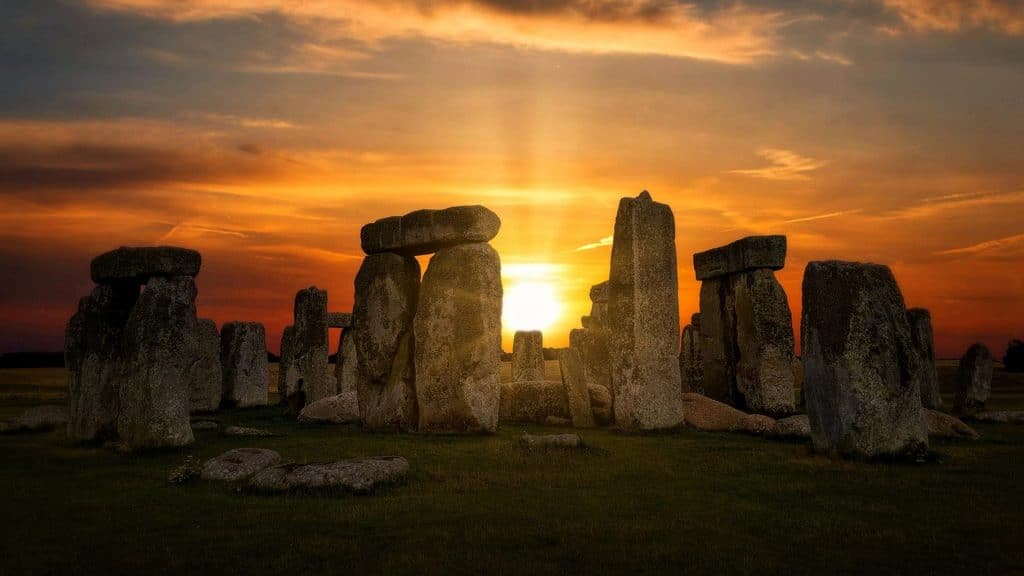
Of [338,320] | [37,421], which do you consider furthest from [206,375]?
[338,320]

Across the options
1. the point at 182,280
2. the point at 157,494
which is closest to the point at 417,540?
the point at 157,494

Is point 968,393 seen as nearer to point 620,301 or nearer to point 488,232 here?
point 620,301

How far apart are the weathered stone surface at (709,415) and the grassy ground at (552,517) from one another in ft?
10.9

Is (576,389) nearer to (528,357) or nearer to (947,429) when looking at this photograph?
A: (947,429)

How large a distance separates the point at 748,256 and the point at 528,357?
9.39m

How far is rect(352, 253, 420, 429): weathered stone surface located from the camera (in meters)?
16.9

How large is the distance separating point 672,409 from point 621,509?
25.0 ft

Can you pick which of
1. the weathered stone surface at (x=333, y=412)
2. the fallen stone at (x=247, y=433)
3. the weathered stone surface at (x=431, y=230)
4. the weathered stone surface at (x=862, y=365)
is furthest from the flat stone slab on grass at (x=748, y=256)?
the fallen stone at (x=247, y=433)

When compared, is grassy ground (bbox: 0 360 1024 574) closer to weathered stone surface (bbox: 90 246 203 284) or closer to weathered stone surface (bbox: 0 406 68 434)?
weathered stone surface (bbox: 90 246 203 284)

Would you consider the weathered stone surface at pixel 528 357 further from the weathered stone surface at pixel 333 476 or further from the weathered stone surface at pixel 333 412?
the weathered stone surface at pixel 333 476

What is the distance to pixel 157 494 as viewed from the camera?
32.4 feet

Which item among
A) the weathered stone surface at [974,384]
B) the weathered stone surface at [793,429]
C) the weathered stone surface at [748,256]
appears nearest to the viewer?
the weathered stone surface at [793,429]

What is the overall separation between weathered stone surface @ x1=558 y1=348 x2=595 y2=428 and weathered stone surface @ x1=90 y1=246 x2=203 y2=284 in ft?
23.2

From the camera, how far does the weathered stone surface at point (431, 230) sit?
1617 centimetres
